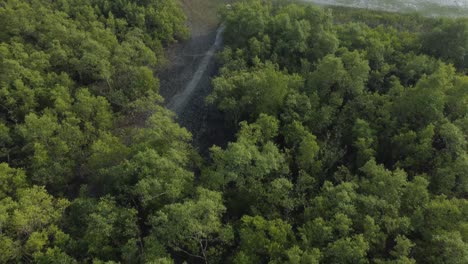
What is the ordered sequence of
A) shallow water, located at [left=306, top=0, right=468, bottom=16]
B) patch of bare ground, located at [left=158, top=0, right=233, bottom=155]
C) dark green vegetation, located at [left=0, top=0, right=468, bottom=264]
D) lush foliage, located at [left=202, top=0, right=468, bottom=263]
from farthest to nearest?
shallow water, located at [left=306, top=0, right=468, bottom=16]
patch of bare ground, located at [left=158, top=0, right=233, bottom=155]
dark green vegetation, located at [left=0, top=0, right=468, bottom=264]
lush foliage, located at [left=202, top=0, right=468, bottom=263]

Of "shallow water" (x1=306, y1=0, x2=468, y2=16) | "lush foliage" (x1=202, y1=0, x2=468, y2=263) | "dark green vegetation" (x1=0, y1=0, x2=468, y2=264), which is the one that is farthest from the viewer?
"shallow water" (x1=306, y1=0, x2=468, y2=16)

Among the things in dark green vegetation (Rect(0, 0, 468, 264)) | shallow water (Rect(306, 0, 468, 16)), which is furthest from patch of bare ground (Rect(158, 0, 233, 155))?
shallow water (Rect(306, 0, 468, 16))

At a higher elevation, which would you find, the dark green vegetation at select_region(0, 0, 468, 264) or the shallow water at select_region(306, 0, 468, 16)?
the shallow water at select_region(306, 0, 468, 16)

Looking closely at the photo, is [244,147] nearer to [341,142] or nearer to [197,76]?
[341,142]

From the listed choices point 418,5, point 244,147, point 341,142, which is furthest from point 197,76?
point 418,5

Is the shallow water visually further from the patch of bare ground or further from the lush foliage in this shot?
the patch of bare ground

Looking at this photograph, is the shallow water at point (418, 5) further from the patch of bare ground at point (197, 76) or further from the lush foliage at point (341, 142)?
the patch of bare ground at point (197, 76)

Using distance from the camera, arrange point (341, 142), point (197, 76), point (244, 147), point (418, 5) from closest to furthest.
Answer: point (244, 147)
point (341, 142)
point (197, 76)
point (418, 5)

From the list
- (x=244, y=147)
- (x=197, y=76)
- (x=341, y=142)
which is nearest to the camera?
(x=244, y=147)
